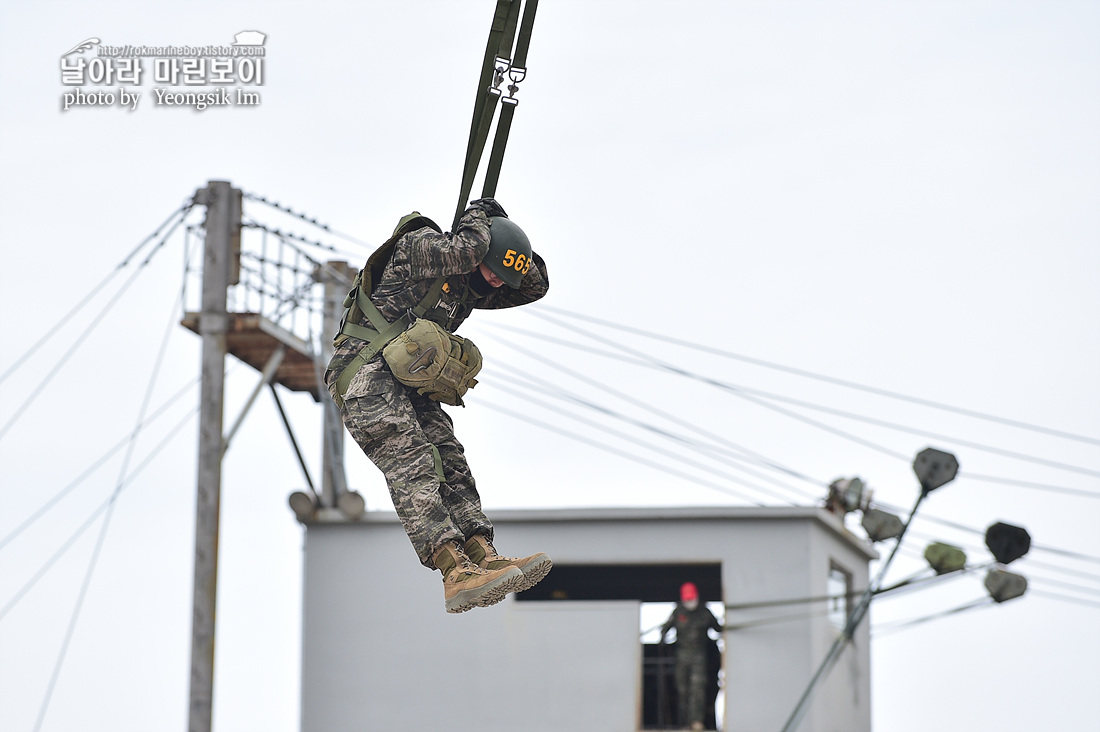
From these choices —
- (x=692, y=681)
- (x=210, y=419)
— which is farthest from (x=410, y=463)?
(x=692, y=681)

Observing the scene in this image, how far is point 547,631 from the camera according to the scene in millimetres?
28969

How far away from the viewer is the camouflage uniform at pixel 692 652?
89.8ft

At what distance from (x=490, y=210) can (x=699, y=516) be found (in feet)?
63.5

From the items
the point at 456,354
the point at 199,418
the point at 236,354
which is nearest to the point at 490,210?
the point at 456,354

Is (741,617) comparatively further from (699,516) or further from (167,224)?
(167,224)

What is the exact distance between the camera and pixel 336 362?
992cm

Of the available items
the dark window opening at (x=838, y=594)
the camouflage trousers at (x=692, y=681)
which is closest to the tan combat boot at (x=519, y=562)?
the camouflage trousers at (x=692, y=681)

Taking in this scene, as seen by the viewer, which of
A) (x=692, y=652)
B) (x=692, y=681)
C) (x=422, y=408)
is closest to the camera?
(x=422, y=408)

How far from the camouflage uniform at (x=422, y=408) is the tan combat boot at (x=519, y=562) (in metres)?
0.10

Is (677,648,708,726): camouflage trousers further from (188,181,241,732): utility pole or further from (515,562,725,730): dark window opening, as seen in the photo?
(188,181,241,732): utility pole

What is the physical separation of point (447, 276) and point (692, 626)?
1829 cm

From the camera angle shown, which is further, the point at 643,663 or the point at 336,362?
the point at 643,663

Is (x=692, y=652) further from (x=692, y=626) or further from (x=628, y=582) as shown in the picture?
(x=628, y=582)

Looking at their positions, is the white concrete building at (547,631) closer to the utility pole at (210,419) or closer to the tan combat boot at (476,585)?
the utility pole at (210,419)
